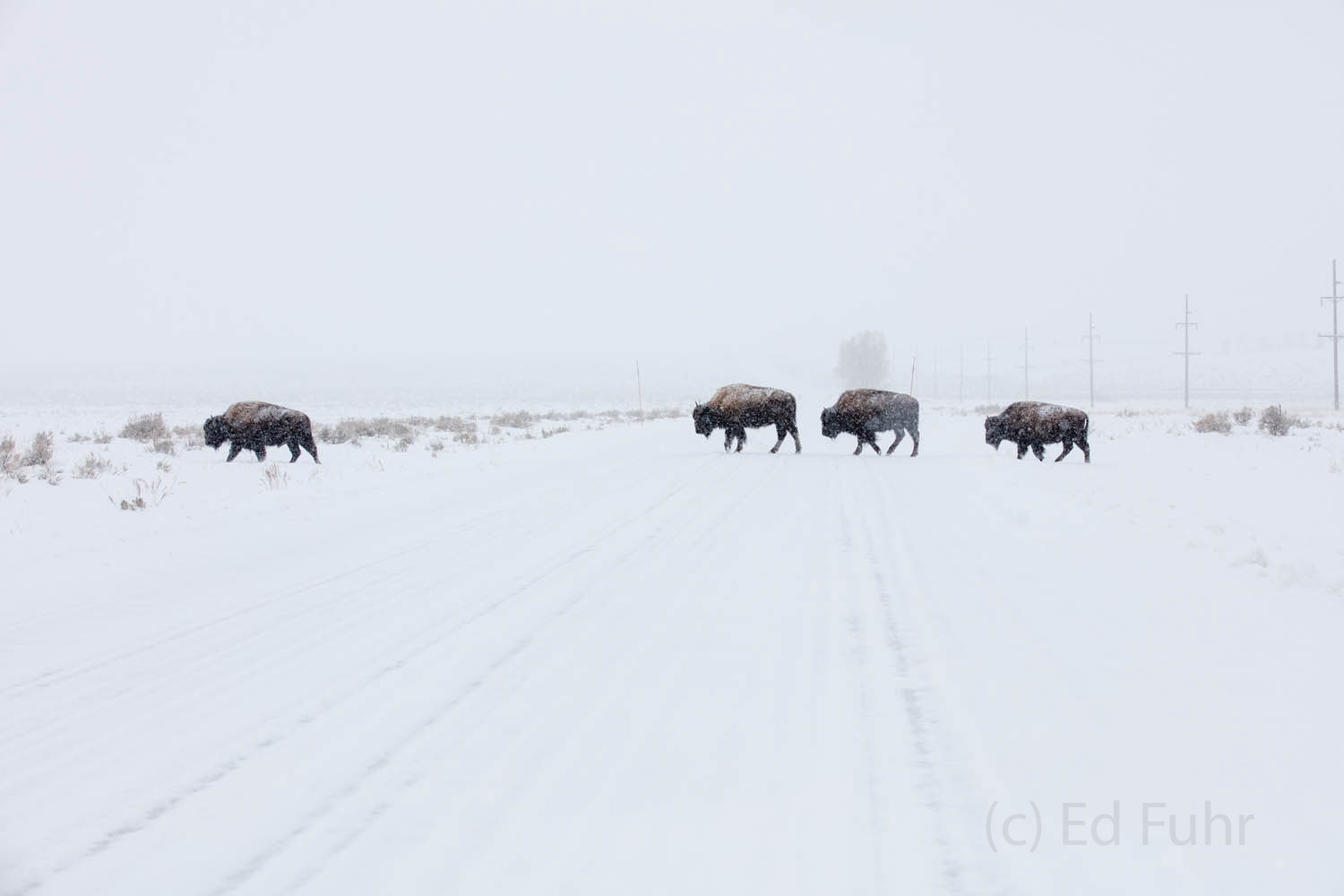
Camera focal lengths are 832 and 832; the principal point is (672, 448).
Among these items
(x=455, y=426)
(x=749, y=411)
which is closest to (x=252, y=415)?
(x=749, y=411)

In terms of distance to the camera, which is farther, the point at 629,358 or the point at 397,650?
the point at 629,358

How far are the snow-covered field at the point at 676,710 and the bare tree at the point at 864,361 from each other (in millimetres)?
84225

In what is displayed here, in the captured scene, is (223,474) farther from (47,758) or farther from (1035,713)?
(1035,713)

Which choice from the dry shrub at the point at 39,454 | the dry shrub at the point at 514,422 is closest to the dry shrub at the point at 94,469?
the dry shrub at the point at 39,454

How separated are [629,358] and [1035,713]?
15980cm

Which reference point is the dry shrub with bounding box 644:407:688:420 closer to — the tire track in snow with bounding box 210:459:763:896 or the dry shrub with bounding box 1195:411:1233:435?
the dry shrub with bounding box 1195:411:1233:435

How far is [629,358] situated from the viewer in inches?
6373

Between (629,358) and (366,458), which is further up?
(629,358)

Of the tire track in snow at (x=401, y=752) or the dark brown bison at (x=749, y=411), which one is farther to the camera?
the dark brown bison at (x=749, y=411)

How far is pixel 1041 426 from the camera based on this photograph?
16922mm

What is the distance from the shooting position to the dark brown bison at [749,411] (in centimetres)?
1895

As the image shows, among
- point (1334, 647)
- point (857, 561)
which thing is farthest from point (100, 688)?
point (1334, 647)

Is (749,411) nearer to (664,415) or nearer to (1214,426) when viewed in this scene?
(1214,426)

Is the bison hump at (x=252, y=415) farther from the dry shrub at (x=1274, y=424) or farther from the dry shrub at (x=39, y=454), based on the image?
the dry shrub at (x=1274, y=424)
